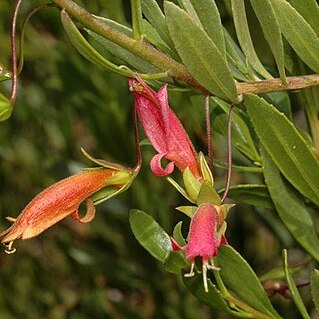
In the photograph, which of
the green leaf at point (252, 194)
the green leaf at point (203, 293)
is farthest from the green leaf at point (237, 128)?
the green leaf at point (203, 293)

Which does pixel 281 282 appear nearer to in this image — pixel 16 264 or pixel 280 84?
pixel 280 84

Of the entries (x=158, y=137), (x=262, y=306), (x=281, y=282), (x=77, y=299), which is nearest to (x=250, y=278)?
(x=262, y=306)

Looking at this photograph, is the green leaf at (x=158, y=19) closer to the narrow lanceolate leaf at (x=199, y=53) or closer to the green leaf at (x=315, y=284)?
the narrow lanceolate leaf at (x=199, y=53)

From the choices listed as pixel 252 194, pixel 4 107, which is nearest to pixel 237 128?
pixel 252 194

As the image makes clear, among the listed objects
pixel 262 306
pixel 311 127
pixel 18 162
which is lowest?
pixel 18 162

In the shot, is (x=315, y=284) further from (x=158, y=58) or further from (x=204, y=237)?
(x=158, y=58)
